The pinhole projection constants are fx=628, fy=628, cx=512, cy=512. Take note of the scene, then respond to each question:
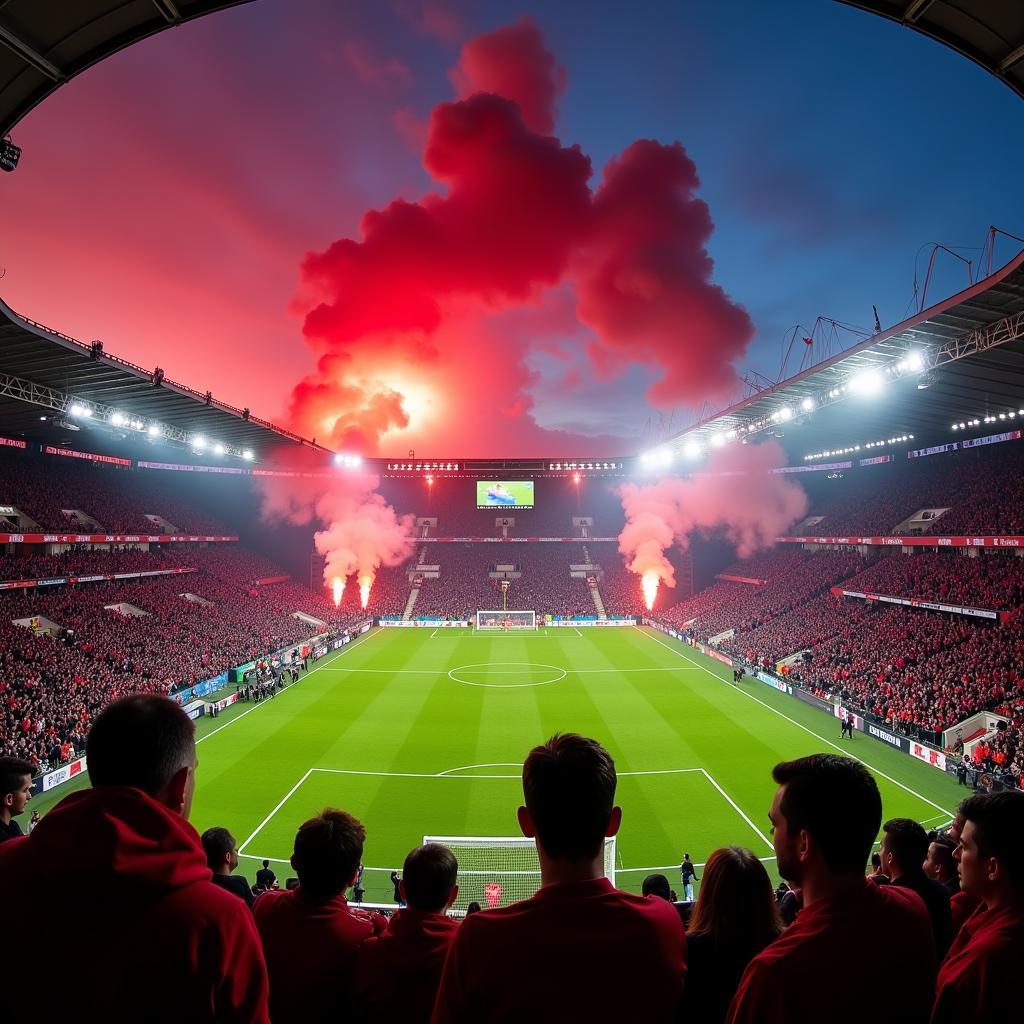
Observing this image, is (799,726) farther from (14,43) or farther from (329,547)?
(329,547)

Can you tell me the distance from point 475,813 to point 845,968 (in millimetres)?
18878

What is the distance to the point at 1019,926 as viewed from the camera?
2.55 m

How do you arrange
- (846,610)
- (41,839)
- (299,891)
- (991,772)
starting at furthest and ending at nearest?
(846,610) → (991,772) → (299,891) → (41,839)

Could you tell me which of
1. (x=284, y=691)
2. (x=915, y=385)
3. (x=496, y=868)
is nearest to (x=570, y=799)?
(x=496, y=868)

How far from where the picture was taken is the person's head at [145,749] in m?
2.05

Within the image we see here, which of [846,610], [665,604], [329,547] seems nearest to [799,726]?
[846,610]

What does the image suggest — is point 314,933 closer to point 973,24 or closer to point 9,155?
point 973,24

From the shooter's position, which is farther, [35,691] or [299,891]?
[35,691]

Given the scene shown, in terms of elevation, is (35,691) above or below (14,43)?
below

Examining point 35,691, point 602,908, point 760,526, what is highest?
point 760,526

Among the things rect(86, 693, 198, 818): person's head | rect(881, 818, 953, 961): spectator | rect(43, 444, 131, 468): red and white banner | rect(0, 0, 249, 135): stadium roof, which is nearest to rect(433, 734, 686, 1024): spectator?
rect(86, 693, 198, 818): person's head

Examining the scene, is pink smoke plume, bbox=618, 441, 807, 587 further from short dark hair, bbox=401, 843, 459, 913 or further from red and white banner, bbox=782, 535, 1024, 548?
short dark hair, bbox=401, 843, 459, 913

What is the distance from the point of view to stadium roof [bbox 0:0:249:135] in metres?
9.45

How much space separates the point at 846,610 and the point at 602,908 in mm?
43411
